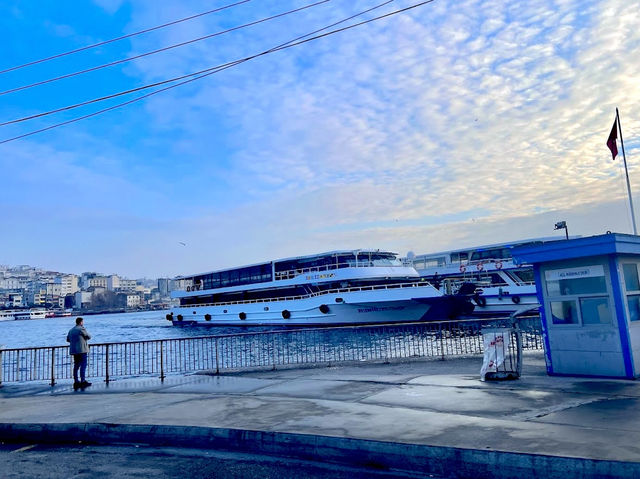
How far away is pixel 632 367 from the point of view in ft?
27.0

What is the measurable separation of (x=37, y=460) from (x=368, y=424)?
13.1ft

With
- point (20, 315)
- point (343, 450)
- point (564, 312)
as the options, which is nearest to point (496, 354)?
point (564, 312)

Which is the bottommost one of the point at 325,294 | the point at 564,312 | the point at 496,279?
the point at 564,312

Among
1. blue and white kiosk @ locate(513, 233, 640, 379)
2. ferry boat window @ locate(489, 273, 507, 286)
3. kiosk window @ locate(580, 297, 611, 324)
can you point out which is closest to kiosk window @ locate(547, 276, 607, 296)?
blue and white kiosk @ locate(513, 233, 640, 379)

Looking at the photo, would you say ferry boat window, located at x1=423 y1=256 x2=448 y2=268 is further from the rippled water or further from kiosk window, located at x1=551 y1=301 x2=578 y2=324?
kiosk window, located at x1=551 y1=301 x2=578 y2=324

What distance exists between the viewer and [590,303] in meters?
8.78

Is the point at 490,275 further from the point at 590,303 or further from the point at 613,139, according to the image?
the point at 590,303

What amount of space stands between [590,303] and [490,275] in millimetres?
44603

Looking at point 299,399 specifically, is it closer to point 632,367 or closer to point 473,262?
point 632,367

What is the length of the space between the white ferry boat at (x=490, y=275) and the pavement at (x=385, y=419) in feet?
103

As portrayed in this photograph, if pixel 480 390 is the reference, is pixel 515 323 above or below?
above

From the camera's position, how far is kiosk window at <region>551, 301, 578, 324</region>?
8992mm

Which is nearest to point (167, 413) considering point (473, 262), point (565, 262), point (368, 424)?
point (368, 424)

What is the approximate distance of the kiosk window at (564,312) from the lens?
8.99m
